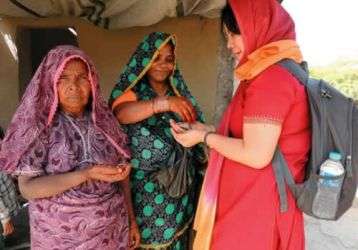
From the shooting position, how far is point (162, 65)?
239 cm

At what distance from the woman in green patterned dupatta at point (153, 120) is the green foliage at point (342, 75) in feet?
27.6

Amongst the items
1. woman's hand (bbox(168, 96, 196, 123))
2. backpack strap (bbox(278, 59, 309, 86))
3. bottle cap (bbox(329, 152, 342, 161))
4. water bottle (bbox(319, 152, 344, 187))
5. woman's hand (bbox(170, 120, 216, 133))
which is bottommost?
water bottle (bbox(319, 152, 344, 187))

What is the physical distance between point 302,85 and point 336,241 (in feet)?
10.2

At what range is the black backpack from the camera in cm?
184

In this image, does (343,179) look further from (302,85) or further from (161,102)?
(161,102)

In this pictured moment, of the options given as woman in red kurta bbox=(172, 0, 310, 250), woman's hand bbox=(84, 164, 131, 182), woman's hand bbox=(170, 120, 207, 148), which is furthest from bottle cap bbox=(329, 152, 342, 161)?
woman's hand bbox=(84, 164, 131, 182)

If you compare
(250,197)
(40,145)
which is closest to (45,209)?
(40,145)

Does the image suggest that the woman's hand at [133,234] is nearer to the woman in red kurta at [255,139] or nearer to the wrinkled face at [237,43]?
the woman in red kurta at [255,139]

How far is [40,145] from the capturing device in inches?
76.8

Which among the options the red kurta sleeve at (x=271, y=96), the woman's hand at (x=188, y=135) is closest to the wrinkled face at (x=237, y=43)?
the red kurta sleeve at (x=271, y=96)

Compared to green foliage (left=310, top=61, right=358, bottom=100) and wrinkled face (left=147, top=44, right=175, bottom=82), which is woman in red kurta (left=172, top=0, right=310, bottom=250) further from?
green foliage (left=310, top=61, right=358, bottom=100)

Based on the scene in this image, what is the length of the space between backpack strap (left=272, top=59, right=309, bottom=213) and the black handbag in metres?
0.62

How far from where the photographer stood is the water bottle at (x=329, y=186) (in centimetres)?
184

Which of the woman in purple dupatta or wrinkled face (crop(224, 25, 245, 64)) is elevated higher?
wrinkled face (crop(224, 25, 245, 64))
